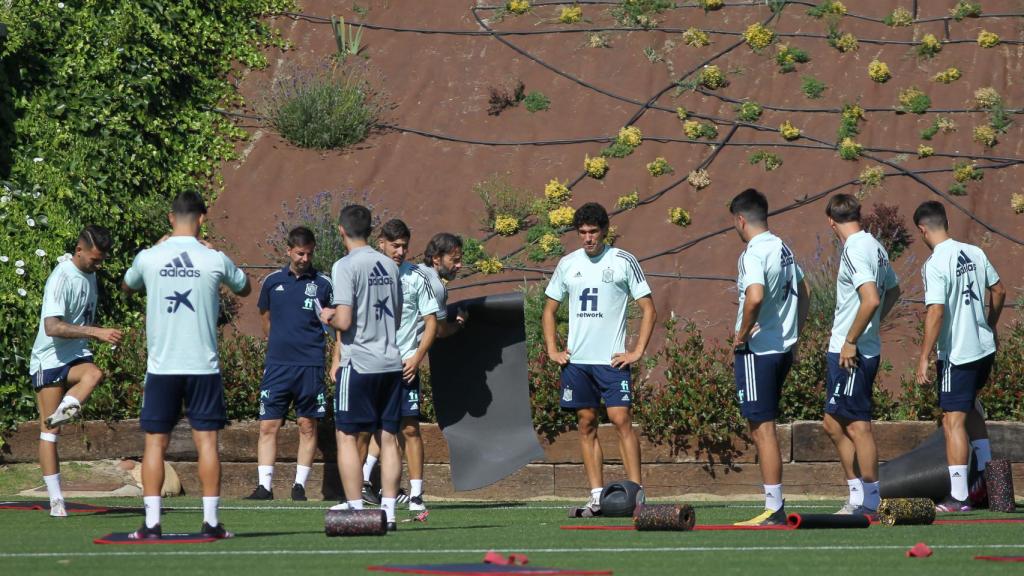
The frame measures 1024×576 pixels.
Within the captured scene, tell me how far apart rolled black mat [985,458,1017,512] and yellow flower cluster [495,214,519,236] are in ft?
28.1

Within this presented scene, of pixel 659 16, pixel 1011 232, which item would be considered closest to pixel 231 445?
pixel 1011 232

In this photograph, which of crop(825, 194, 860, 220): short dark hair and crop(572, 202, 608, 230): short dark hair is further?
crop(572, 202, 608, 230): short dark hair

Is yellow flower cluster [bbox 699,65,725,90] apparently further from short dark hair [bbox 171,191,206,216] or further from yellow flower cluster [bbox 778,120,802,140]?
short dark hair [bbox 171,191,206,216]

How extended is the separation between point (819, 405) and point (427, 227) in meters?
6.83

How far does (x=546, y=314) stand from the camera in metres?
9.73

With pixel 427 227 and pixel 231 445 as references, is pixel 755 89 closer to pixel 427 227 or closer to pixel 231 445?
pixel 427 227

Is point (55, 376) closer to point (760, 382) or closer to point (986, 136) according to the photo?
point (760, 382)

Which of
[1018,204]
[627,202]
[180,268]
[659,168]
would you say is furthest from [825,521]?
[659,168]

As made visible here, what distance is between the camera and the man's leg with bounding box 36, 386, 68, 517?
9281mm

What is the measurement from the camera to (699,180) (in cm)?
1770

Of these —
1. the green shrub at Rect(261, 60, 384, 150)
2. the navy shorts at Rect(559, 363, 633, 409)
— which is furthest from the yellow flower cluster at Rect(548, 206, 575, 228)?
the navy shorts at Rect(559, 363, 633, 409)

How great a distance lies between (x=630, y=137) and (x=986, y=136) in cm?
460

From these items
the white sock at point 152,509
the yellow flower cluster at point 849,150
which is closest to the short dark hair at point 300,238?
the white sock at point 152,509

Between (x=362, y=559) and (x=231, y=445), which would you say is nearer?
(x=362, y=559)
